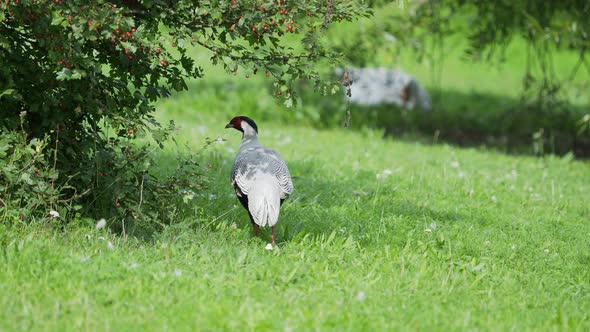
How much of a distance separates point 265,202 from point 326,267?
2.64ft

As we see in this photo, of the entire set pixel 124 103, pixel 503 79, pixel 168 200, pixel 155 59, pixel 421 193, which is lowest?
pixel 503 79

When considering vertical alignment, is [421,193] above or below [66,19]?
below

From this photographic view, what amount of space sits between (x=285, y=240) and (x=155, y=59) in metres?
1.73

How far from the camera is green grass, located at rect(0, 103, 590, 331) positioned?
4465 millimetres

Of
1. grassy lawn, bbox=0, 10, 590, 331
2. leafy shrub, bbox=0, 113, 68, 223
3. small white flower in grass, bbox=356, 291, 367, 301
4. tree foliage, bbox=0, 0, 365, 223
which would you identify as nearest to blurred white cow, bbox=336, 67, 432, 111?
grassy lawn, bbox=0, 10, 590, 331

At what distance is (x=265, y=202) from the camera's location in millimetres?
5797

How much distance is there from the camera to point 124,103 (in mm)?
5719

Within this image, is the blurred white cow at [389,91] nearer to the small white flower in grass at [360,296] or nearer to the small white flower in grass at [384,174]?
the small white flower in grass at [384,174]

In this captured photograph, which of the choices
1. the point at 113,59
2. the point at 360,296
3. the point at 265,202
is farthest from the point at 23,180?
the point at 360,296

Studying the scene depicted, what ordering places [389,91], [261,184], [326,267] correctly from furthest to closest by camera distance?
1. [389,91]
2. [261,184]
3. [326,267]


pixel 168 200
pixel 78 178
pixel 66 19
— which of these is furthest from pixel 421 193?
pixel 66 19

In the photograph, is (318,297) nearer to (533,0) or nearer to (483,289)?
(483,289)

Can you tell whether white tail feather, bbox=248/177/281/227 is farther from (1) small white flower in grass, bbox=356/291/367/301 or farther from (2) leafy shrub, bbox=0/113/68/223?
(2) leafy shrub, bbox=0/113/68/223

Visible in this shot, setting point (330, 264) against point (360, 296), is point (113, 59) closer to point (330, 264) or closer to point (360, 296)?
point (330, 264)
